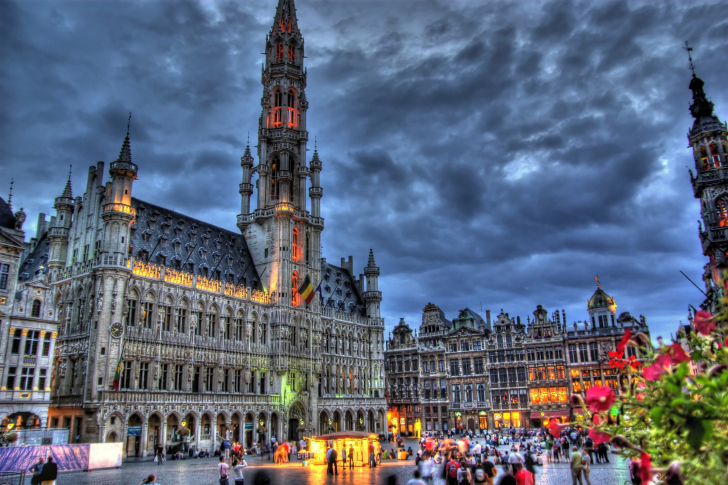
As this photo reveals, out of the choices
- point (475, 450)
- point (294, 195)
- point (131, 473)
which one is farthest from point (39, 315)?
point (294, 195)

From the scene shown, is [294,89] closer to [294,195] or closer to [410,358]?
[294,195]

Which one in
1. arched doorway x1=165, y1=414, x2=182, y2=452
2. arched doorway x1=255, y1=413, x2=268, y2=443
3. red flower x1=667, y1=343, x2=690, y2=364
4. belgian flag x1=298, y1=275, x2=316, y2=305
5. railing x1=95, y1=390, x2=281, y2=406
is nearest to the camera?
red flower x1=667, y1=343, x2=690, y2=364

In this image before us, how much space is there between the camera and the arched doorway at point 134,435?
144 ft

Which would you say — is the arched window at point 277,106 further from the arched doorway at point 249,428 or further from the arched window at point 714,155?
the arched window at point 714,155

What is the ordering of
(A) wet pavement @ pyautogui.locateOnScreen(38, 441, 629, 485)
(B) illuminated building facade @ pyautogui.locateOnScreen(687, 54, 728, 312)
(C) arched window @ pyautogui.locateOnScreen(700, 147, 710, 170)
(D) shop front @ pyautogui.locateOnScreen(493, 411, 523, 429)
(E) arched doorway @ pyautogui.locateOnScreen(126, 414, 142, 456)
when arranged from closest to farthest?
(A) wet pavement @ pyautogui.locateOnScreen(38, 441, 629, 485) → (E) arched doorway @ pyautogui.locateOnScreen(126, 414, 142, 456) → (B) illuminated building facade @ pyautogui.locateOnScreen(687, 54, 728, 312) → (C) arched window @ pyautogui.locateOnScreen(700, 147, 710, 170) → (D) shop front @ pyautogui.locateOnScreen(493, 411, 523, 429)

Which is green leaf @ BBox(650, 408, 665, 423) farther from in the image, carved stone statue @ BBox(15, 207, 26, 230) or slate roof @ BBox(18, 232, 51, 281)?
slate roof @ BBox(18, 232, 51, 281)

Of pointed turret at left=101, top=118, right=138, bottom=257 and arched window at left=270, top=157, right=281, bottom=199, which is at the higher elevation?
arched window at left=270, top=157, right=281, bottom=199

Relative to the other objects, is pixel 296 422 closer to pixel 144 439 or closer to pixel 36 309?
pixel 144 439

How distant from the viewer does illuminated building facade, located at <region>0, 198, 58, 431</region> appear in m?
36.2

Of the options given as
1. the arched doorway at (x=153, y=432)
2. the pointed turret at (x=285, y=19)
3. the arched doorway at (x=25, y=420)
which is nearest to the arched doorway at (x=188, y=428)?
the arched doorway at (x=153, y=432)

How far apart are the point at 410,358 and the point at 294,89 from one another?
46803mm

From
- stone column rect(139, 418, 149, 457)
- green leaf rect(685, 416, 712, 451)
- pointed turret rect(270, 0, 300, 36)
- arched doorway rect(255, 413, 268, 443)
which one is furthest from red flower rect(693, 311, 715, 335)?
pointed turret rect(270, 0, 300, 36)

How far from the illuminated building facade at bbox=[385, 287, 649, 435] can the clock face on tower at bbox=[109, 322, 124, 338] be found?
51029 millimetres

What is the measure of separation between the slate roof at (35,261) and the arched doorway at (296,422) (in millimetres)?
30172
